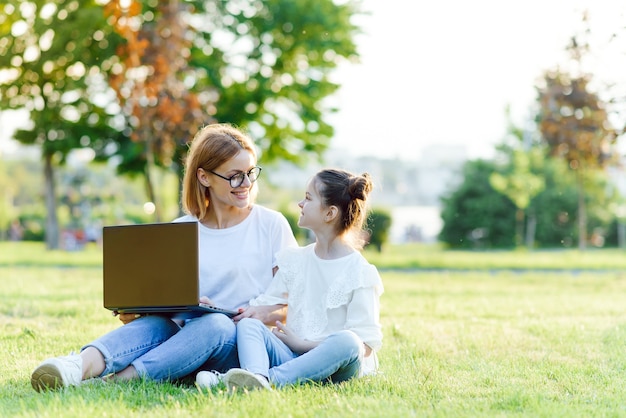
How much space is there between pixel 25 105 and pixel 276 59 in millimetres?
6353

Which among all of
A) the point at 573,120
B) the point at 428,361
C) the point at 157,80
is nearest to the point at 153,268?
the point at 428,361

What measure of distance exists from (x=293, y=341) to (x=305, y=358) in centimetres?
24

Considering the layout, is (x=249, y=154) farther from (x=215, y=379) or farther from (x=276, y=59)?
(x=276, y=59)

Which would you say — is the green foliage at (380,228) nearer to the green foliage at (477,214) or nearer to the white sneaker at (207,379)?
the green foliage at (477,214)

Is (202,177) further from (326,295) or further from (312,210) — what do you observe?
(326,295)

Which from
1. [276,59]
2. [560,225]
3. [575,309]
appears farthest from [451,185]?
[575,309]

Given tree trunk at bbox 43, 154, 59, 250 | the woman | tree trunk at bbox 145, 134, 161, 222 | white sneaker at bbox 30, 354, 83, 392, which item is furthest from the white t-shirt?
tree trunk at bbox 43, 154, 59, 250

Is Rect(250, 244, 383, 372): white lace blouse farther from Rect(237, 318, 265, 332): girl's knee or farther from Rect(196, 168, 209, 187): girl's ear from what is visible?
Rect(196, 168, 209, 187): girl's ear

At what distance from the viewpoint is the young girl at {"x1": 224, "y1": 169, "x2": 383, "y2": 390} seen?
3689mm

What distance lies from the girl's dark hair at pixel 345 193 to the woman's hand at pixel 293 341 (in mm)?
536

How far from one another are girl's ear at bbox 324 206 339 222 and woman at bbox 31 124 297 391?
0.34m

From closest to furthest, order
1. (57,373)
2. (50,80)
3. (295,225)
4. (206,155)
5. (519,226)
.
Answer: (57,373), (206,155), (50,80), (295,225), (519,226)

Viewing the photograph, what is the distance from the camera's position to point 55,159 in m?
21.8

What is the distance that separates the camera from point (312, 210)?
4.02 m
